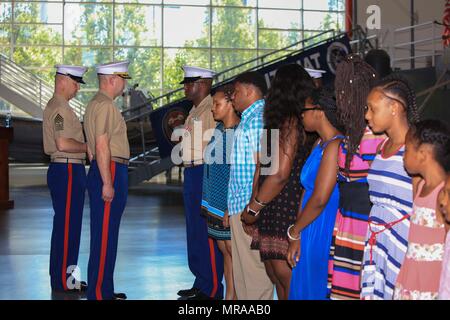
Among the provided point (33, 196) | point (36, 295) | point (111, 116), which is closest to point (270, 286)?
point (111, 116)

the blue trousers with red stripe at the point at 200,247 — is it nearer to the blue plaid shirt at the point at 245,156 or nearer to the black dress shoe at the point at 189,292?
the black dress shoe at the point at 189,292

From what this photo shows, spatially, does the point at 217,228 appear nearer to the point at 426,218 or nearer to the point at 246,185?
the point at 246,185

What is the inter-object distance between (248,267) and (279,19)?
2269cm

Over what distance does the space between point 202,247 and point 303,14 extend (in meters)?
21.7

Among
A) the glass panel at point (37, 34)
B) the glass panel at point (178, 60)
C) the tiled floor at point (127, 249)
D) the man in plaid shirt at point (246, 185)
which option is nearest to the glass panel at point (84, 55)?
the glass panel at point (37, 34)

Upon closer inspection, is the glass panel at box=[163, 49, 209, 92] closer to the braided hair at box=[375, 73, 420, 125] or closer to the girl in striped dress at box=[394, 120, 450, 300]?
the braided hair at box=[375, 73, 420, 125]

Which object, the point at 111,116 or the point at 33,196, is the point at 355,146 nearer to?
the point at 111,116

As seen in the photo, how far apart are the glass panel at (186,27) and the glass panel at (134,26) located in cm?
40

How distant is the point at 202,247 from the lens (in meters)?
5.66

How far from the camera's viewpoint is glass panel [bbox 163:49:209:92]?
84.1 ft

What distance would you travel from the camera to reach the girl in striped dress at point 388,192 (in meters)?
3.18

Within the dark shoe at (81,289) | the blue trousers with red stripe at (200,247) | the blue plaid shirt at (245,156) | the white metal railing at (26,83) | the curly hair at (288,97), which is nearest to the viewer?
the curly hair at (288,97)

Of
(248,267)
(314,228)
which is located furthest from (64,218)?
(314,228)

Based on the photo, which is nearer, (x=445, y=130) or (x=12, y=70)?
(x=445, y=130)
